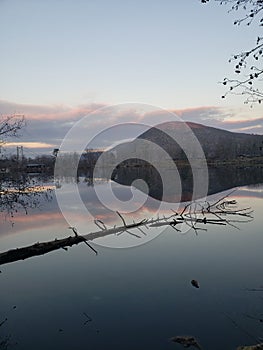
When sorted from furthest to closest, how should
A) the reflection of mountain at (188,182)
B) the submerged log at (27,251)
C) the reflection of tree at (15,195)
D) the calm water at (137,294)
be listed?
the reflection of mountain at (188,182), the reflection of tree at (15,195), the submerged log at (27,251), the calm water at (137,294)

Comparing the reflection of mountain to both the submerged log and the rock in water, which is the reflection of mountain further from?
the submerged log

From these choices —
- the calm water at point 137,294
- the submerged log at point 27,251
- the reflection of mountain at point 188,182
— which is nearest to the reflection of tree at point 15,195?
the calm water at point 137,294

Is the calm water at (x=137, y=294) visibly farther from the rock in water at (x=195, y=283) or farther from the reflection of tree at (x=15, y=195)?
the reflection of tree at (x=15, y=195)

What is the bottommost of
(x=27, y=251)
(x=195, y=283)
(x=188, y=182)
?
(x=195, y=283)

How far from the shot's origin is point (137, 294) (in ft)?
18.6

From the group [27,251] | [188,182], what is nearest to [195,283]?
[27,251]

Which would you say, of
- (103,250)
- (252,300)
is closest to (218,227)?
(103,250)

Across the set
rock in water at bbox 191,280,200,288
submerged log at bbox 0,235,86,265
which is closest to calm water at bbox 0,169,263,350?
rock in water at bbox 191,280,200,288

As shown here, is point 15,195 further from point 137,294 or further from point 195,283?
point 195,283

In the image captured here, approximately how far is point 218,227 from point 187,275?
4673 millimetres

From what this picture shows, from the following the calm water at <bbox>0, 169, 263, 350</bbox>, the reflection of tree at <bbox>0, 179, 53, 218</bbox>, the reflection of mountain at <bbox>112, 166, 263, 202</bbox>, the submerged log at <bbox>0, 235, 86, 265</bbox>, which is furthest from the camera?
the reflection of mountain at <bbox>112, 166, 263, 202</bbox>

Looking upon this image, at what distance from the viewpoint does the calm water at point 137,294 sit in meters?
4.40

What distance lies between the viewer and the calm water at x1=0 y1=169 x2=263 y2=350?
440 cm

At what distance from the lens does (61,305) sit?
536cm
